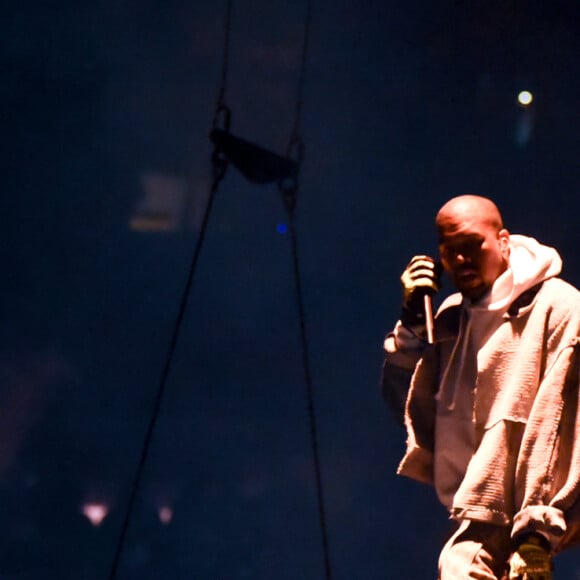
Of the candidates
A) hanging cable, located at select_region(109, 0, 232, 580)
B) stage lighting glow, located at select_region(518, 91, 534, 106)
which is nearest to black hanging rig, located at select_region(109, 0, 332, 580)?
hanging cable, located at select_region(109, 0, 232, 580)

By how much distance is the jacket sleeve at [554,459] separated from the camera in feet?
6.06

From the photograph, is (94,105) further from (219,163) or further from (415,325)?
(415,325)

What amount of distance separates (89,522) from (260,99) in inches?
56.5

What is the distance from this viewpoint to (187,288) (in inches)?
123

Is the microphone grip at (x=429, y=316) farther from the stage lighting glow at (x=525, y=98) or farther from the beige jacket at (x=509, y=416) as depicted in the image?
the stage lighting glow at (x=525, y=98)

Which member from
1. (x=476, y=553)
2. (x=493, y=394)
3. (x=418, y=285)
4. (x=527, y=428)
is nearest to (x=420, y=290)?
(x=418, y=285)

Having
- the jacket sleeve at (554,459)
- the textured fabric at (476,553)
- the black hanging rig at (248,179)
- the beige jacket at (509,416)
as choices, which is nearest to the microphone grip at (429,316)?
the beige jacket at (509,416)

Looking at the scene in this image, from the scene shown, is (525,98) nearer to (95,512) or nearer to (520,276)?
(520,276)

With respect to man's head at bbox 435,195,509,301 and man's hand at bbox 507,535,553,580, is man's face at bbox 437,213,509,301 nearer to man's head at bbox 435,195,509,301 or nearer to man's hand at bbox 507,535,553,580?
man's head at bbox 435,195,509,301

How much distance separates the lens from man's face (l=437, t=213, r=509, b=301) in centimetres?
211

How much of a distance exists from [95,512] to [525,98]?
74.0 inches

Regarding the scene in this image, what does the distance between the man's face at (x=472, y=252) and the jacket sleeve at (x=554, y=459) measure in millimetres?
218

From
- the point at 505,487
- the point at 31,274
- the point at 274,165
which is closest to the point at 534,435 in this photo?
the point at 505,487

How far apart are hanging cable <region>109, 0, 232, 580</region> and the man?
98 centimetres
